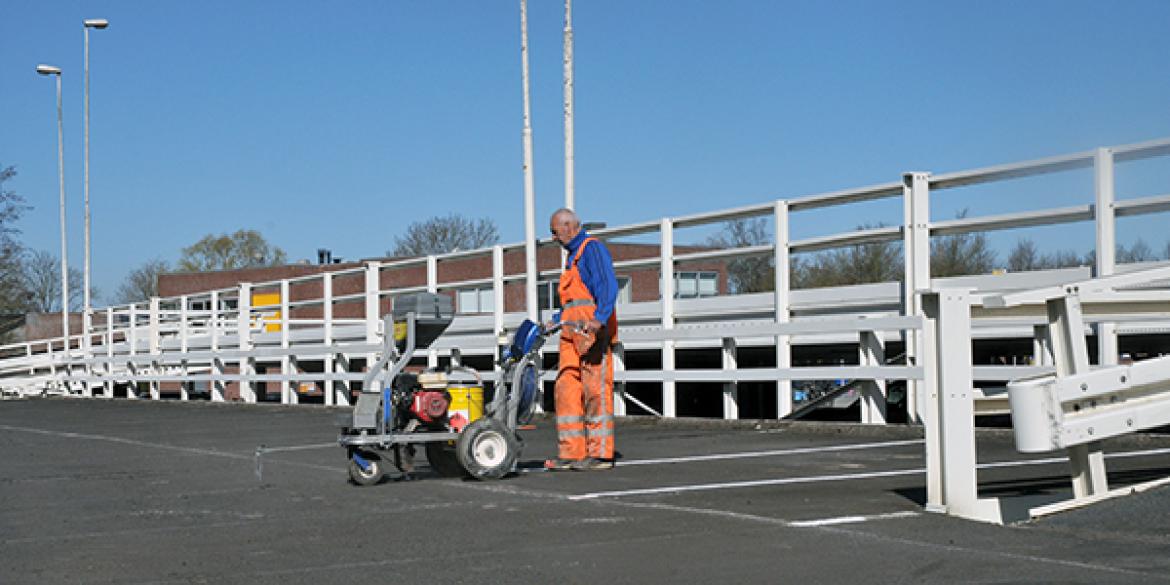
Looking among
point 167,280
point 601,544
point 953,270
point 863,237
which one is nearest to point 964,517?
point 601,544

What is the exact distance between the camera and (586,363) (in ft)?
31.9

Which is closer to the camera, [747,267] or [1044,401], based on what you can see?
[1044,401]

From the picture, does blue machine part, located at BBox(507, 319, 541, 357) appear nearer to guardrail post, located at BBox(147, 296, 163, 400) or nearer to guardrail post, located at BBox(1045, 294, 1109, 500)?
guardrail post, located at BBox(1045, 294, 1109, 500)

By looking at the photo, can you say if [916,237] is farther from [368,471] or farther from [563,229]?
[368,471]

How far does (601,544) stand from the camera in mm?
6277

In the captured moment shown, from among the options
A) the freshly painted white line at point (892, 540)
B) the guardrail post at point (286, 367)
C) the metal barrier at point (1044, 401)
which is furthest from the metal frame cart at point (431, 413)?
the guardrail post at point (286, 367)

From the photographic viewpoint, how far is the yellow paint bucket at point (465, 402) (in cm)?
934

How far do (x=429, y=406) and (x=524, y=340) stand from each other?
2.46 feet

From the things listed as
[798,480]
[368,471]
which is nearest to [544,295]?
[368,471]

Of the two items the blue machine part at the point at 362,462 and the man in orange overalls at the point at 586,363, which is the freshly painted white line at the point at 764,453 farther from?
the blue machine part at the point at 362,462

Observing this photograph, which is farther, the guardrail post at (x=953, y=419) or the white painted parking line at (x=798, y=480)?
the white painted parking line at (x=798, y=480)

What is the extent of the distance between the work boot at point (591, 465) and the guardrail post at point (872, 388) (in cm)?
321

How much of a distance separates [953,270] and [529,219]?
11873 millimetres

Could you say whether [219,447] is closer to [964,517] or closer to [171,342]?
[964,517]
